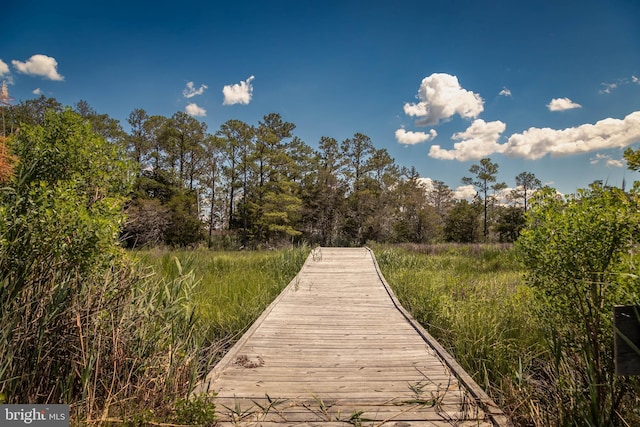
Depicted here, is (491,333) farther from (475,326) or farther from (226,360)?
(226,360)

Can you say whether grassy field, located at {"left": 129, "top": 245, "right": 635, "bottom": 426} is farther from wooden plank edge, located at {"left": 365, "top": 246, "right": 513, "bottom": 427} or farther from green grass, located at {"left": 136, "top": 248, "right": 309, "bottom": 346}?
wooden plank edge, located at {"left": 365, "top": 246, "right": 513, "bottom": 427}

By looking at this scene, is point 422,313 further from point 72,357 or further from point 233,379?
point 72,357

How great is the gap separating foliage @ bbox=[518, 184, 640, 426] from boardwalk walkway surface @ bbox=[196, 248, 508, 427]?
2.10 feet

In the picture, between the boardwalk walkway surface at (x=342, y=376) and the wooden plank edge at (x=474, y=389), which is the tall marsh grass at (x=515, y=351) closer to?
the wooden plank edge at (x=474, y=389)

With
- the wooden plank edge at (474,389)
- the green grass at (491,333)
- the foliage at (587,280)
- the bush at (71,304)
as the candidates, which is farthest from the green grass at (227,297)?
the foliage at (587,280)

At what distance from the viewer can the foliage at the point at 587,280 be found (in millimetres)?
2025

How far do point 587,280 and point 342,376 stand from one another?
2.21 meters

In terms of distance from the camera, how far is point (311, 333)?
13.8 ft

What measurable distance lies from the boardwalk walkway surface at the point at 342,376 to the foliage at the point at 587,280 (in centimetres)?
64

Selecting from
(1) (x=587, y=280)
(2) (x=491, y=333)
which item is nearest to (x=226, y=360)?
(2) (x=491, y=333)

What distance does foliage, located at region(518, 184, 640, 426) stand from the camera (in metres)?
2.03

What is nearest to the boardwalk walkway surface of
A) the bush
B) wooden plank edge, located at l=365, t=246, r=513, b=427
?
wooden plank edge, located at l=365, t=246, r=513, b=427

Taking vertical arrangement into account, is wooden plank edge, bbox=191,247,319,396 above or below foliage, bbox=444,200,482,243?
below

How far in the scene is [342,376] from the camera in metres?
2.99
